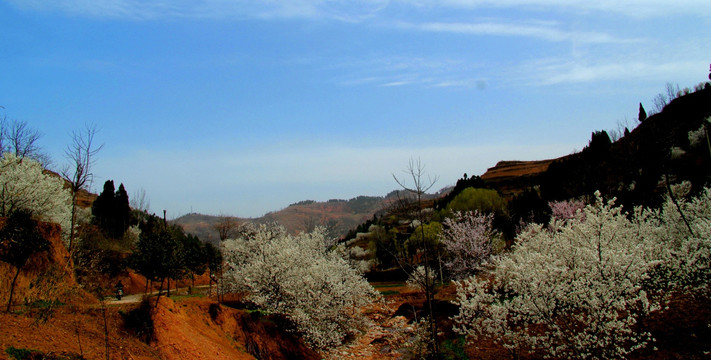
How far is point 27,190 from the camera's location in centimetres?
2688

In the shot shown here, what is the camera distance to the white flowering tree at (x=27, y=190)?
2561cm

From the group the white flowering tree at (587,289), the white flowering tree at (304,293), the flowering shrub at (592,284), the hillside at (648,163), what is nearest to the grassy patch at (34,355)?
the white flowering tree at (304,293)

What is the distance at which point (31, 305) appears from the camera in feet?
43.5

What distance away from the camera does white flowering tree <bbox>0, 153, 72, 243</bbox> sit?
25.6m

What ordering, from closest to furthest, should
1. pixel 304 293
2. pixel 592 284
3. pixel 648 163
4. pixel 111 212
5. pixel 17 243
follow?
1. pixel 592 284
2. pixel 17 243
3. pixel 304 293
4. pixel 648 163
5. pixel 111 212

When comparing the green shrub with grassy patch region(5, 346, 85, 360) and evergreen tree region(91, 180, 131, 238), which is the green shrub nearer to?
grassy patch region(5, 346, 85, 360)

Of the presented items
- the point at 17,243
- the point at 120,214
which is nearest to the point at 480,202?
the point at 17,243

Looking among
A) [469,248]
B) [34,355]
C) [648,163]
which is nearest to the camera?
[34,355]

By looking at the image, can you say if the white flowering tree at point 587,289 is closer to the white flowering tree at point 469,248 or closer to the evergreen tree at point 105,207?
the white flowering tree at point 469,248

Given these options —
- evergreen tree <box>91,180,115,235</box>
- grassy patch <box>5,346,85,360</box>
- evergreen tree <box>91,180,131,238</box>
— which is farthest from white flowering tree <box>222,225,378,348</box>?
evergreen tree <box>91,180,115,235</box>

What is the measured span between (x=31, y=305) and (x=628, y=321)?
18.8 meters

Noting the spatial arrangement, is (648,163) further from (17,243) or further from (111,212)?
(111,212)

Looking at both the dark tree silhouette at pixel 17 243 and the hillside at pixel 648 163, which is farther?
the hillside at pixel 648 163

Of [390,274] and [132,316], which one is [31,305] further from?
[390,274]
